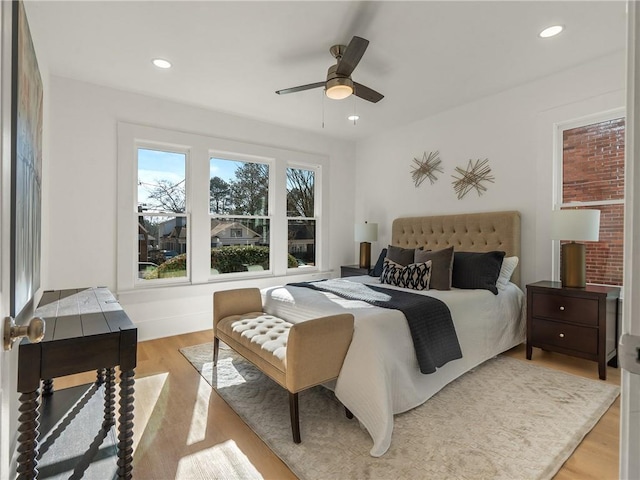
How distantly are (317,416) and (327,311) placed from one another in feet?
2.27

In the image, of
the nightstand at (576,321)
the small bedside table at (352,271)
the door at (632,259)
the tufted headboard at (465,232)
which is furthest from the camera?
the small bedside table at (352,271)

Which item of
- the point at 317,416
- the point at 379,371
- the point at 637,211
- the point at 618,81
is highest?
the point at 618,81

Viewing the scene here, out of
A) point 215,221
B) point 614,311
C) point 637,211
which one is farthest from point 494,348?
point 215,221

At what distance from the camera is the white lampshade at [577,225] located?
2.86 meters

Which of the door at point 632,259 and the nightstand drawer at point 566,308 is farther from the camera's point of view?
the nightstand drawer at point 566,308

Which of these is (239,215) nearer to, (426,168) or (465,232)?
(426,168)

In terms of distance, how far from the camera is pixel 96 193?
3559 millimetres

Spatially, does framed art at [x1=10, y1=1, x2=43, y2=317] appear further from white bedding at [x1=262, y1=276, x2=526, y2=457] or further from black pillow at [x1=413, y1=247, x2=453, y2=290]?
black pillow at [x1=413, y1=247, x2=453, y2=290]

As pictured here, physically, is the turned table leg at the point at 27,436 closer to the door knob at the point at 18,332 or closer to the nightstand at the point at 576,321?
the door knob at the point at 18,332

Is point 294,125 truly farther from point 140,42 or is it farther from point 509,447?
point 509,447

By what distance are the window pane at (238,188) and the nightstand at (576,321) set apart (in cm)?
346

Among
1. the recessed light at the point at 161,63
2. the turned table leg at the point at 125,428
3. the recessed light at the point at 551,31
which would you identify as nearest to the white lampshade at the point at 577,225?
the recessed light at the point at 551,31

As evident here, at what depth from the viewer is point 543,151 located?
11.4ft

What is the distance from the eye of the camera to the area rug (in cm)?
173
